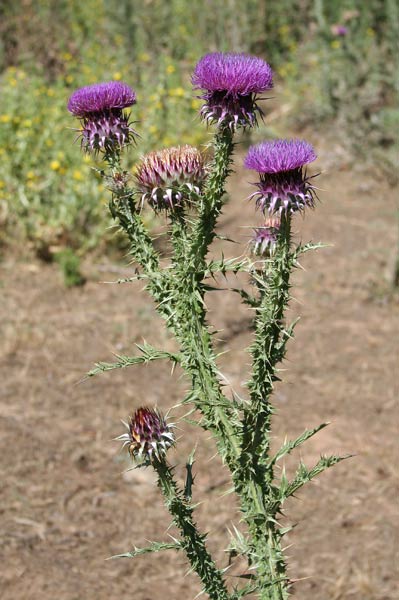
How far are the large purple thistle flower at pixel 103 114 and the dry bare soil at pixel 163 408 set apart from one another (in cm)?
44

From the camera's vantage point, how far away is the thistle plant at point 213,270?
6.19ft

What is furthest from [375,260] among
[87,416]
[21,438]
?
[21,438]

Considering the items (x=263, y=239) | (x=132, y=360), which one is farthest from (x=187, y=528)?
(x=263, y=239)

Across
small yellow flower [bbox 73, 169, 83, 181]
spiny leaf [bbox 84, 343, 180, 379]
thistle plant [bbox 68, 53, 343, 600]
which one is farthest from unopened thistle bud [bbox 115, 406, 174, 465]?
small yellow flower [bbox 73, 169, 83, 181]

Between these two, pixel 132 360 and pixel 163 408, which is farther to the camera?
pixel 163 408

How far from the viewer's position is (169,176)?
2.09m

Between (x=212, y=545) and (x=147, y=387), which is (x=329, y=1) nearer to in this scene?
(x=147, y=387)

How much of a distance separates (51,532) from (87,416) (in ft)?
3.03

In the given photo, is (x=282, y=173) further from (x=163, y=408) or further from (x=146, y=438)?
(x=163, y=408)

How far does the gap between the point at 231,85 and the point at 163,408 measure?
2.79m

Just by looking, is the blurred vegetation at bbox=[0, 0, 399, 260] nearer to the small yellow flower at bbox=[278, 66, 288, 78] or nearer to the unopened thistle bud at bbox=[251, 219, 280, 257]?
the small yellow flower at bbox=[278, 66, 288, 78]

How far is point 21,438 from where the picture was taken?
423 cm

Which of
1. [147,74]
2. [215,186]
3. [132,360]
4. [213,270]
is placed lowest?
[132,360]

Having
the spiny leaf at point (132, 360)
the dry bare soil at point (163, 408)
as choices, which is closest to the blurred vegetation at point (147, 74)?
the dry bare soil at point (163, 408)
